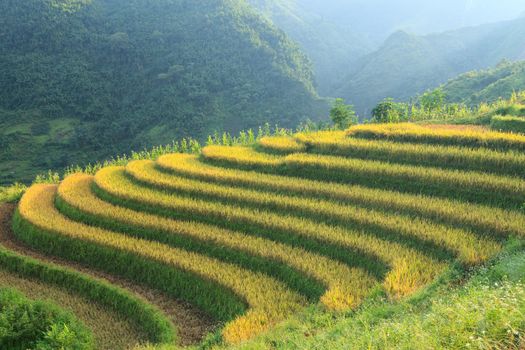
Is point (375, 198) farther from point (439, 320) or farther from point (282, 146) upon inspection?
point (439, 320)

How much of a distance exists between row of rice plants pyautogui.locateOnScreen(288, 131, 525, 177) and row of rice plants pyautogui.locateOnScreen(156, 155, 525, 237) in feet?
5.98

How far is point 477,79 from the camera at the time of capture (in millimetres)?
39125

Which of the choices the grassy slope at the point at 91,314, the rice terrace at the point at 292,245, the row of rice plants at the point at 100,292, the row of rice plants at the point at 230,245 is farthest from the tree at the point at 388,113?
the grassy slope at the point at 91,314

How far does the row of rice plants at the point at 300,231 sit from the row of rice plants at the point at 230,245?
0.97 feet

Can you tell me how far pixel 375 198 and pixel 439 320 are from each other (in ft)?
20.4

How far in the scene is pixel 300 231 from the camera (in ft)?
29.6

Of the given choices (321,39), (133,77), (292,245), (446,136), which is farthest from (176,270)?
(321,39)

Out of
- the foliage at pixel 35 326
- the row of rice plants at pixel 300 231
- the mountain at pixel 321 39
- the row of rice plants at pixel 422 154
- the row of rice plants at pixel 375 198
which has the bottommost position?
the foliage at pixel 35 326

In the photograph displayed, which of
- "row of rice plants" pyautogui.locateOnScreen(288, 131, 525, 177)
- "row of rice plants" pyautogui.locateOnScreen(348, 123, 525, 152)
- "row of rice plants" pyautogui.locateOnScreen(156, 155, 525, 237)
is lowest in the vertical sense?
"row of rice plants" pyautogui.locateOnScreen(156, 155, 525, 237)

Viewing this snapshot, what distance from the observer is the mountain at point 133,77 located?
55.1m

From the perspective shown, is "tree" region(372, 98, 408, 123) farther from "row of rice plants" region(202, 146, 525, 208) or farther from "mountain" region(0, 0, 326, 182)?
"mountain" region(0, 0, 326, 182)

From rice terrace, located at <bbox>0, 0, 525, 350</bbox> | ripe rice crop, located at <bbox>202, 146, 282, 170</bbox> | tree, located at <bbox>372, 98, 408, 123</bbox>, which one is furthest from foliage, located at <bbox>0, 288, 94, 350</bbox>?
tree, located at <bbox>372, 98, 408, 123</bbox>

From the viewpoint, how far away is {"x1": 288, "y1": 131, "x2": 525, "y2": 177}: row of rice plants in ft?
34.0

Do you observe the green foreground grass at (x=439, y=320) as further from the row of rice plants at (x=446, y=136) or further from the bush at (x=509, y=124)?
the bush at (x=509, y=124)
